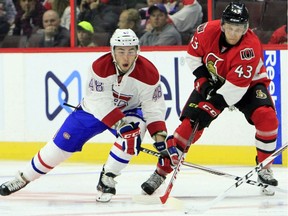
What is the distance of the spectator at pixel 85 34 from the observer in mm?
7316

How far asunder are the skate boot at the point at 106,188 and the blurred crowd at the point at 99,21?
217cm

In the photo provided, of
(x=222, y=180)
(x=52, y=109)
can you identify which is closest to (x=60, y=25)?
(x=52, y=109)

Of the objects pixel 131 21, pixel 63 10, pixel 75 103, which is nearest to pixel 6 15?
pixel 63 10

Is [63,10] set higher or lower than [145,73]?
lower

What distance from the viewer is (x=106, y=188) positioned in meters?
5.07

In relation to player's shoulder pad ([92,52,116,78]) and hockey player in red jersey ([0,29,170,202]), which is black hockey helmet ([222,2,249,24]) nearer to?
hockey player in red jersey ([0,29,170,202])

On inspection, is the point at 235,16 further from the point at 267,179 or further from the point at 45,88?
the point at 45,88

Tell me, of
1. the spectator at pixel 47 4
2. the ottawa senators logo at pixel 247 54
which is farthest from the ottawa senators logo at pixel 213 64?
the spectator at pixel 47 4

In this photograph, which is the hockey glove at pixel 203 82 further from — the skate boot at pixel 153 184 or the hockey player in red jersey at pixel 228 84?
the skate boot at pixel 153 184

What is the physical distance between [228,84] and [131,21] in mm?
2206

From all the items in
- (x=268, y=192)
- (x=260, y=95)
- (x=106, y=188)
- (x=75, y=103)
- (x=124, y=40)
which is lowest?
(x=75, y=103)

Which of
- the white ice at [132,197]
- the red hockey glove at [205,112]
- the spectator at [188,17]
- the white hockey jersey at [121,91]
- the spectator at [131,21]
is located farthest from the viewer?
the spectator at [131,21]

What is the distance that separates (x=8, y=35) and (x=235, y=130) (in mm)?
1976

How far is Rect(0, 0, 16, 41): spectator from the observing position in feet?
25.0
